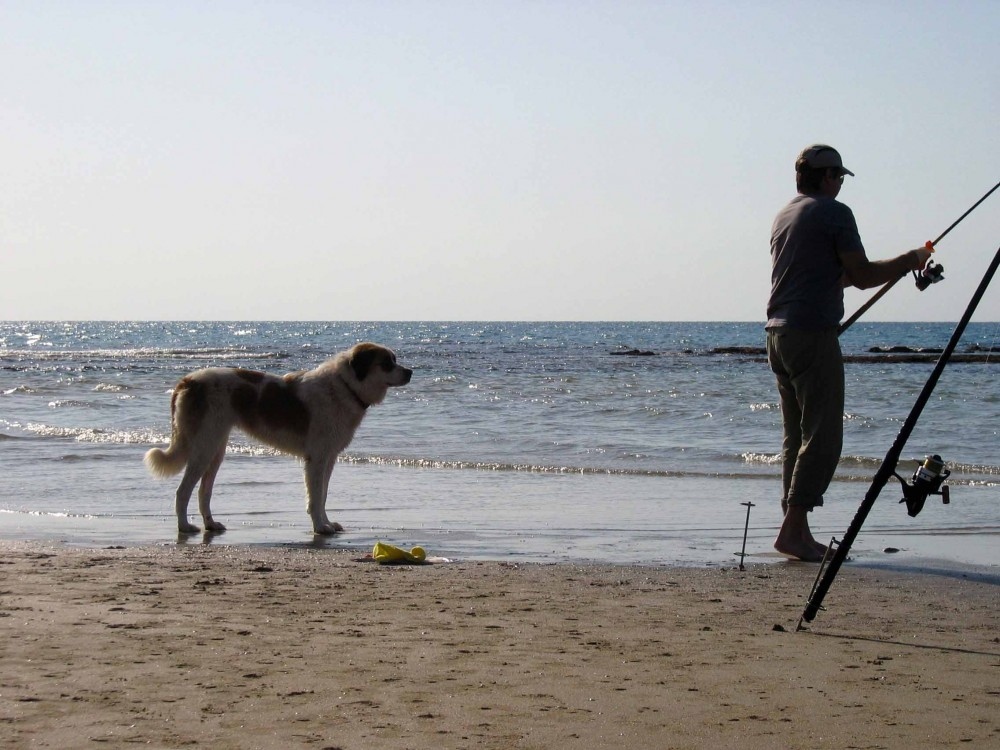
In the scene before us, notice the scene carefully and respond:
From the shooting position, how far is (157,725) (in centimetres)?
300

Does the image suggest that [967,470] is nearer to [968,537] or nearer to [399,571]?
[968,537]

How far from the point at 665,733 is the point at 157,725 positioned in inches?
51.7

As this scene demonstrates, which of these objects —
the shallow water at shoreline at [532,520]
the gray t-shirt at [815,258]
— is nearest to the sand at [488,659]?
the shallow water at shoreline at [532,520]

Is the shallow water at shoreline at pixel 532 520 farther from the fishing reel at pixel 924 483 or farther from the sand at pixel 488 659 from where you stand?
the fishing reel at pixel 924 483

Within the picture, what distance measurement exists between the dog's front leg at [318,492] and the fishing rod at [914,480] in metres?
3.83

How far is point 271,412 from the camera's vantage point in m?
7.96

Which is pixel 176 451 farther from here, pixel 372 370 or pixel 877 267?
pixel 877 267

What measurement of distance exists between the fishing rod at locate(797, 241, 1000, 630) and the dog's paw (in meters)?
3.78

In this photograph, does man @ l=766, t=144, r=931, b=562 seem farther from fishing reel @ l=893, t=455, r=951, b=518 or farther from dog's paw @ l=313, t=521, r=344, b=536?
dog's paw @ l=313, t=521, r=344, b=536

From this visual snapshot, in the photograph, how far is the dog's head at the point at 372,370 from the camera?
8.02 meters

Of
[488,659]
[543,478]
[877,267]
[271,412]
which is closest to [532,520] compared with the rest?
[271,412]

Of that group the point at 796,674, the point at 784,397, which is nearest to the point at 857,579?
the point at 784,397

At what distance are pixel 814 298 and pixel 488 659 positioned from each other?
9.12 feet

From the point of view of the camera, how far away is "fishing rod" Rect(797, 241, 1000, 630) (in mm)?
3904
